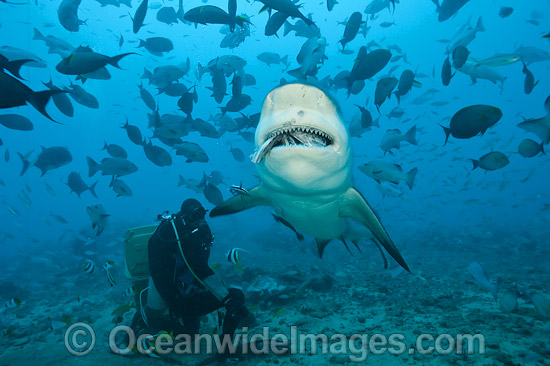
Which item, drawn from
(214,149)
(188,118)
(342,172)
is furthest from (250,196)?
(214,149)

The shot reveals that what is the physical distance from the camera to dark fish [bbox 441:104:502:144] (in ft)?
13.2

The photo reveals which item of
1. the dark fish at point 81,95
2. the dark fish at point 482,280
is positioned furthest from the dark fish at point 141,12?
the dark fish at point 482,280

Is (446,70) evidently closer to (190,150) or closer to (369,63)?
(369,63)

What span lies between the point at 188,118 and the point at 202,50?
78.4 metres

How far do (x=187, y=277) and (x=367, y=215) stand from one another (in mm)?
2915

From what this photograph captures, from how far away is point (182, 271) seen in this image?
4137 millimetres

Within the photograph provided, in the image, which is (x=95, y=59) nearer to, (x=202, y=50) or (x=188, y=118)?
(x=188, y=118)

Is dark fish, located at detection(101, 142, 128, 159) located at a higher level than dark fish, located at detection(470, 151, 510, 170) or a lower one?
higher

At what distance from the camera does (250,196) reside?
3.99m

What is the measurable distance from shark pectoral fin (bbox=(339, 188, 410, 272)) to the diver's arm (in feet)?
7.38

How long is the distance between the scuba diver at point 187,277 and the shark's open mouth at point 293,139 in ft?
7.96

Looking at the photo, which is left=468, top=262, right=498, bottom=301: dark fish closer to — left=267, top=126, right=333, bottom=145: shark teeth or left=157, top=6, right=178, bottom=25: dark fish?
left=267, top=126, right=333, bottom=145: shark teeth

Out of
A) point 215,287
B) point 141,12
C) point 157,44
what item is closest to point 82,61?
point 141,12

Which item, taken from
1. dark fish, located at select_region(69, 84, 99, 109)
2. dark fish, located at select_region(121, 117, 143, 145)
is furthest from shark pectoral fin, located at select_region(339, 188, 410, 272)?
dark fish, located at select_region(69, 84, 99, 109)
